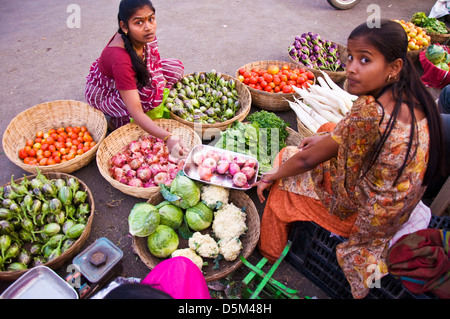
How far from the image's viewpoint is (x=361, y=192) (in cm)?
168

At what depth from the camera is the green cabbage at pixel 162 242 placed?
2.19 metres

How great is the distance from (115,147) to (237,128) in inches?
50.5

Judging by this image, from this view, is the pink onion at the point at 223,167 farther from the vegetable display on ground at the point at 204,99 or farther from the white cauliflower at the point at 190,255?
the vegetable display on ground at the point at 204,99

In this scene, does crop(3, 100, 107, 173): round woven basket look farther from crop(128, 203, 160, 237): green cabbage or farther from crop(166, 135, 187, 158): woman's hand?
crop(128, 203, 160, 237): green cabbage

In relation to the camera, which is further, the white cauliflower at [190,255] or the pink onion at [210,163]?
the pink onion at [210,163]

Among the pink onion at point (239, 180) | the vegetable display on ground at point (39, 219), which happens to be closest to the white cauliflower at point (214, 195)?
the pink onion at point (239, 180)

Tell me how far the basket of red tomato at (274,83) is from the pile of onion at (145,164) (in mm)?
1507

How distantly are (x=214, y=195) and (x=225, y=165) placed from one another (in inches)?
11.4

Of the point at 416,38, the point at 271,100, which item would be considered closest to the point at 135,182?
the point at 271,100

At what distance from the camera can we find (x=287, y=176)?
1.97 meters

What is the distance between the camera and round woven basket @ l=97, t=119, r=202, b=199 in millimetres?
2535
